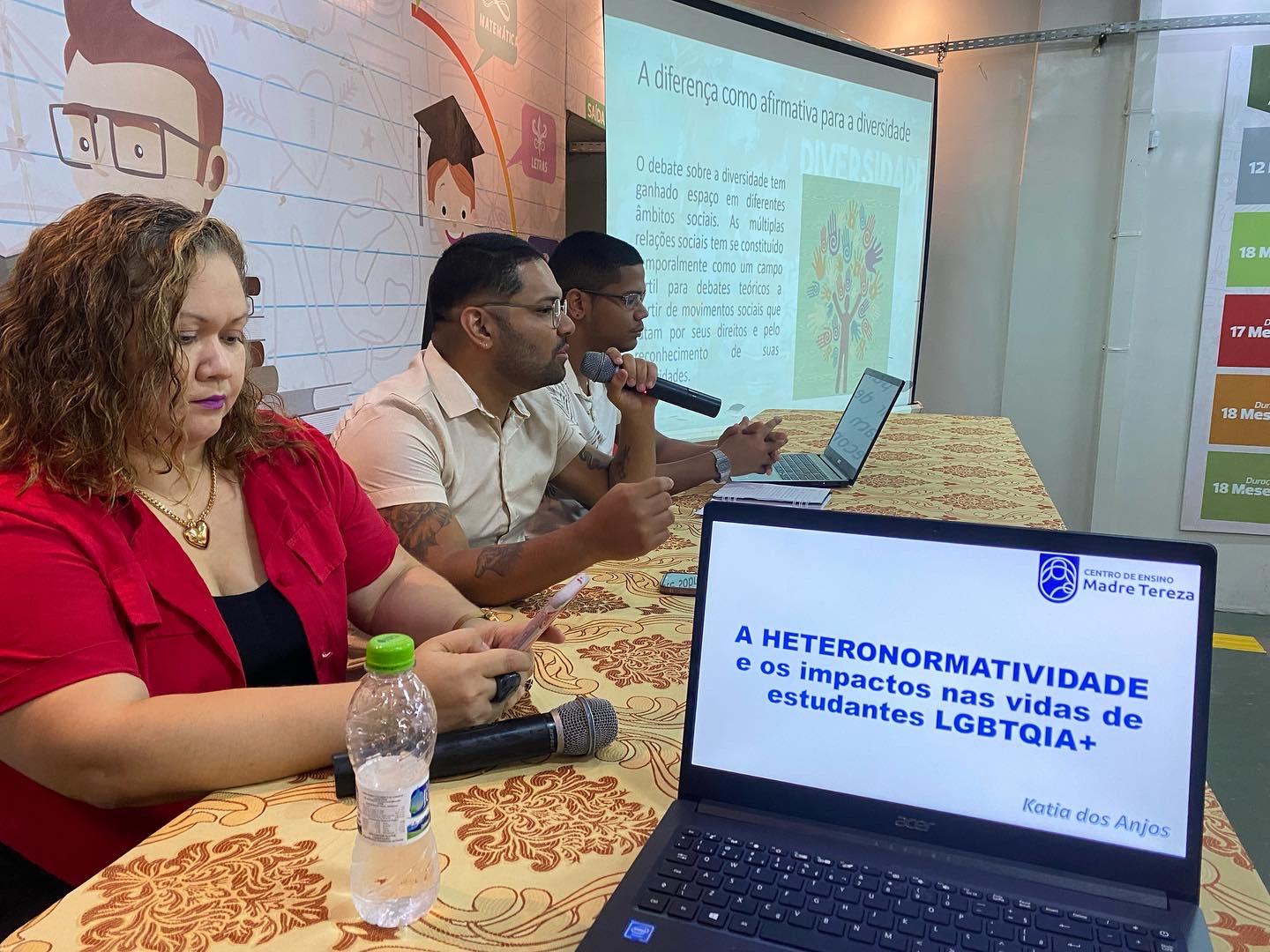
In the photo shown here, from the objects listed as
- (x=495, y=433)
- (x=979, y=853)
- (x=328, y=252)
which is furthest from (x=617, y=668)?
(x=328, y=252)

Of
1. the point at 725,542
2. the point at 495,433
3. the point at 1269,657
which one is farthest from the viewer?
the point at 1269,657

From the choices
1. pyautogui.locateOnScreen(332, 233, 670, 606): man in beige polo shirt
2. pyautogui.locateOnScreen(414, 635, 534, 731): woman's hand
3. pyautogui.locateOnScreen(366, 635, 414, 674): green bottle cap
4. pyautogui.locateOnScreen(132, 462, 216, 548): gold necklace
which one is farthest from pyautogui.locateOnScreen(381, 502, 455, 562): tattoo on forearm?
pyautogui.locateOnScreen(366, 635, 414, 674): green bottle cap

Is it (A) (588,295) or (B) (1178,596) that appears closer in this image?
(B) (1178,596)

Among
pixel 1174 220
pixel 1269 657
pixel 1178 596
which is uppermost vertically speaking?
pixel 1174 220

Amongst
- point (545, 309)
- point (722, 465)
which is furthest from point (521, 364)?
point (722, 465)

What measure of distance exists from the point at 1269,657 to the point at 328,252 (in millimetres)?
3293

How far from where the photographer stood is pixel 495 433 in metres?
1.55

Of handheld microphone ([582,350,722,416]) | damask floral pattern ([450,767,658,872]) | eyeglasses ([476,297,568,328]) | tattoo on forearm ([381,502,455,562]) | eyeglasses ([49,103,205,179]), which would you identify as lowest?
damask floral pattern ([450,767,658,872])

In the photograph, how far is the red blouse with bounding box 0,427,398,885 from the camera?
73 cm

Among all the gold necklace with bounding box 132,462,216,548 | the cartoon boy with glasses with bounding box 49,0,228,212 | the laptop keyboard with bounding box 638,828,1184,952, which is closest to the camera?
the laptop keyboard with bounding box 638,828,1184,952

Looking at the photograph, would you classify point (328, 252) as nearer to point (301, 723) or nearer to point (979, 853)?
point (301, 723)

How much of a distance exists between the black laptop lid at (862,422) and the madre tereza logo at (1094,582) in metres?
1.28

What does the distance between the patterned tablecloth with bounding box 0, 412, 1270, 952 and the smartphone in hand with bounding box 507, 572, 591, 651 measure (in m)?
0.06

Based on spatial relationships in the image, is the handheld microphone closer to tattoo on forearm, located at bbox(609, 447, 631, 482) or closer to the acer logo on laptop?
tattoo on forearm, located at bbox(609, 447, 631, 482)
